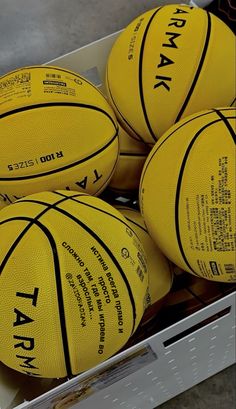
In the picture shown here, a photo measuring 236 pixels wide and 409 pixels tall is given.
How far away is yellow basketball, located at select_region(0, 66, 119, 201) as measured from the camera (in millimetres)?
809

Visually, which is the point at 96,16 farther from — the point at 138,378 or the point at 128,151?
the point at 138,378

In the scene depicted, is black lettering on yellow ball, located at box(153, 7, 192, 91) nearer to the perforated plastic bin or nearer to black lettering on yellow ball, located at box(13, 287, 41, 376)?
the perforated plastic bin

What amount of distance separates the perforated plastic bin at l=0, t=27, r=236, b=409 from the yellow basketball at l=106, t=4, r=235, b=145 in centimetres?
15

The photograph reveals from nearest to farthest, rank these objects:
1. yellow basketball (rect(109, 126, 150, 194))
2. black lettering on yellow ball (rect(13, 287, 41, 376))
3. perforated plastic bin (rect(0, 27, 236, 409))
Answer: black lettering on yellow ball (rect(13, 287, 41, 376)) < perforated plastic bin (rect(0, 27, 236, 409)) < yellow basketball (rect(109, 126, 150, 194))

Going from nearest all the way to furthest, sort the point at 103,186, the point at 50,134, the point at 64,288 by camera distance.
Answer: the point at 64,288 → the point at 50,134 → the point at 103,186

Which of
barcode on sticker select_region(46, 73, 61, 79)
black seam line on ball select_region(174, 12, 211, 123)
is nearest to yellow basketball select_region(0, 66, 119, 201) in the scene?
barcode on sticker select_region(46, 73, 61, 79)

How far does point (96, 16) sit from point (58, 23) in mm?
98

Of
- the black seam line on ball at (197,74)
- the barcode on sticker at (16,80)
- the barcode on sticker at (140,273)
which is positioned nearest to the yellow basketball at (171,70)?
the black seam line on ball at (197,74)

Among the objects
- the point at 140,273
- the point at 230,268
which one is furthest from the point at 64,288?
the point at 230,268

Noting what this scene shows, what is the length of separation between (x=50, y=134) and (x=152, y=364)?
1.21 ft

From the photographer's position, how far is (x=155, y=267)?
898 mm

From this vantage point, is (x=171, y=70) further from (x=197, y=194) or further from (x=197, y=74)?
(x=197, y=194)

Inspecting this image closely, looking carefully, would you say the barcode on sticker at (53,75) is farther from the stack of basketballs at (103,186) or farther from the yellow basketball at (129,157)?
the yellow basketball at (129,157)

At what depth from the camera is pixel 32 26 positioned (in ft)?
4.91
